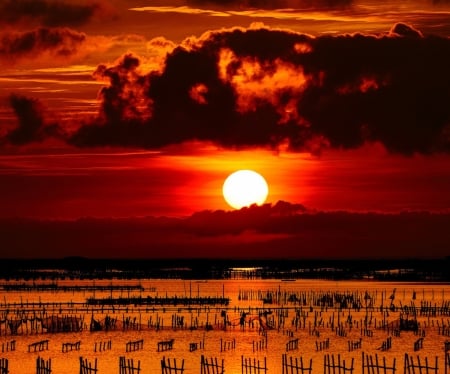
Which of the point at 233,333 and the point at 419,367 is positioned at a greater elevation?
the point at 419,367

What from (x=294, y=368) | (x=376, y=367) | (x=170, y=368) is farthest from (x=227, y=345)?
(x=170, y=368)

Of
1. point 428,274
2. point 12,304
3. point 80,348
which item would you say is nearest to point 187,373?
point 80,348

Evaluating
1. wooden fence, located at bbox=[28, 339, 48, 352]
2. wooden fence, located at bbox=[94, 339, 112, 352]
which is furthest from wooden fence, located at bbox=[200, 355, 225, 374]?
wooden fence, located at bbox=[28, 339, 48, 352]

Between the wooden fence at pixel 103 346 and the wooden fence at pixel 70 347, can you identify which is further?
the wooden fence at pixel 103 346

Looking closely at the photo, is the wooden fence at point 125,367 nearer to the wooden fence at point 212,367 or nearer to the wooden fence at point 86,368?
the wooden fence at point 86,368

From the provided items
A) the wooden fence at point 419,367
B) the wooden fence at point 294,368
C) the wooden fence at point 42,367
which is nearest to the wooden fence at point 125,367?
the wooden fence at point 42,367

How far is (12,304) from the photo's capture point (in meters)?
99.5

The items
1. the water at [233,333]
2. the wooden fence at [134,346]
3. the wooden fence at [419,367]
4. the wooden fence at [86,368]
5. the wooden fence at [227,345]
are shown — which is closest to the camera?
Answer: the wooden fence at [86,368]

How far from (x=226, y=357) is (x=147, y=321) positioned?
25191 mm

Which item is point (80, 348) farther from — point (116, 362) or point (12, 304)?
point (12, 304)

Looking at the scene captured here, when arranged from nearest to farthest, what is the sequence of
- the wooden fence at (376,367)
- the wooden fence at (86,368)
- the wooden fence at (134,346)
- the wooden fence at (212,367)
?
1. the wooden fence at (86,368)
2. the wooden fence at (376,367)
3. the wooden fence at (212,367)
4. the wooden fence at (134,346)

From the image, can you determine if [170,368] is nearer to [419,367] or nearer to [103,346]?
[419,367]

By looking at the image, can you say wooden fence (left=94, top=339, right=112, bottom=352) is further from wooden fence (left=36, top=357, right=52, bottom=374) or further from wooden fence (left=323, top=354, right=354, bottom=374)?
wooden fence (left=323, top=354, right=354, bottom=374)

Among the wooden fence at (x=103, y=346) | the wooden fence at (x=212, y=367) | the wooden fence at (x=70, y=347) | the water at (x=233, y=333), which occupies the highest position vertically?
the wooden fence at (x=212, y=367)
